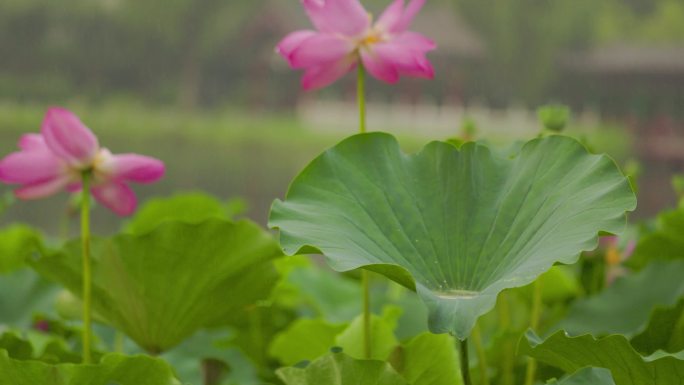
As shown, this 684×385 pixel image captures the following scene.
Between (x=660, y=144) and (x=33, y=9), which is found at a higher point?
(x=33, y=9)

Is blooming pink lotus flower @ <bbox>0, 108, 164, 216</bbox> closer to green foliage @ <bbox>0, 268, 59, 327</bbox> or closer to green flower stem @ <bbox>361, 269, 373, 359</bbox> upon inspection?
green flower stem @ <bbox>361, 269, 373, 359</bbox>

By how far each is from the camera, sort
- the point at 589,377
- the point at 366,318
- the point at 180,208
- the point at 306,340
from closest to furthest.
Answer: the point at 589,377 → the point at 366,318 → the point at 306,340 → the point at 180,208

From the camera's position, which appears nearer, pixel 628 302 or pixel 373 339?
pixel 373 339

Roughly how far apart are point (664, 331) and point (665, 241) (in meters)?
0.21

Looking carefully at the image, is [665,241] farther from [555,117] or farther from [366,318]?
[366,318]

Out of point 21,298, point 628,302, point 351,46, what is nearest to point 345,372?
point 351,46

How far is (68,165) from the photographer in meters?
0.51

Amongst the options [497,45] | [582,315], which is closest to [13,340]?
[582,315]

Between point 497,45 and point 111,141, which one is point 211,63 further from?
point 497,45

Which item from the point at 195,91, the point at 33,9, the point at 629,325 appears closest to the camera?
the point at 629,325

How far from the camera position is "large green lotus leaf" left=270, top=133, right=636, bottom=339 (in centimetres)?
41

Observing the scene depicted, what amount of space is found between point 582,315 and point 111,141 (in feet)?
65.6

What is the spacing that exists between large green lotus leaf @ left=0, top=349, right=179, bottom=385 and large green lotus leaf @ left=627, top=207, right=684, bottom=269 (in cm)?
40

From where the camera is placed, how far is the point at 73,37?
Answer: 17.9 meters
